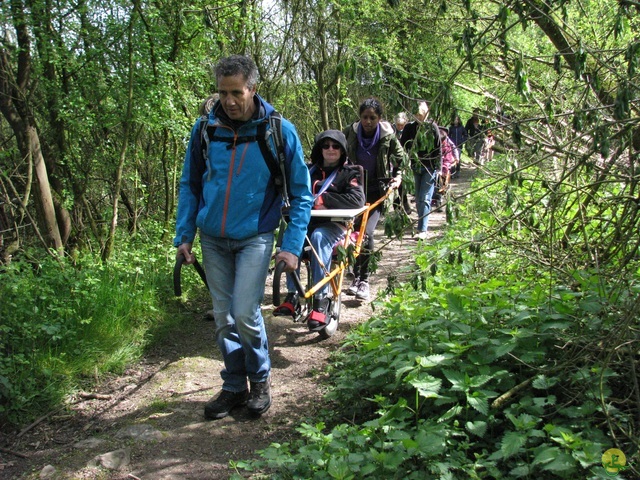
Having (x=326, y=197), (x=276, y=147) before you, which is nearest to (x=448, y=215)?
(x=276, y=147)

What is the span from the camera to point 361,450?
9.76ft

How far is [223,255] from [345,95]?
10970 mm

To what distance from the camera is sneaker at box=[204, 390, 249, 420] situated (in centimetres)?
388

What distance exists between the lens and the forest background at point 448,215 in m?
2.89

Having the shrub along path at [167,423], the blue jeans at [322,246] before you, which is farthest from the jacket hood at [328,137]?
the shrub along path at [167,423]

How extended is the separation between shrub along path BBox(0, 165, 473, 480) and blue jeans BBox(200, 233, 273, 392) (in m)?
0.35

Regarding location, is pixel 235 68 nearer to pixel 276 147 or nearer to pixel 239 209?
pixel 276 147

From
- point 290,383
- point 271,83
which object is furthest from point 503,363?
point 271,83

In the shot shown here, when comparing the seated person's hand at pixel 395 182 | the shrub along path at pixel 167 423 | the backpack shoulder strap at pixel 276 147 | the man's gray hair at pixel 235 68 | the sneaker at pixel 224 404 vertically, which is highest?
the man's gray hair at pixel 235 68

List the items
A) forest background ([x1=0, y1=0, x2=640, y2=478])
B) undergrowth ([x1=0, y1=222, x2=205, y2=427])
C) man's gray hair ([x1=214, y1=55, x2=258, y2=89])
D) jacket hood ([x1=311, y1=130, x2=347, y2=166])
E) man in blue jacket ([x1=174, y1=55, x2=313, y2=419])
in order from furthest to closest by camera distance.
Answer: jacket hood ([x1=311, y1=130, x2=347, y2=166]) < undergrowth ([x1=0, y1=222, x2=205, y2=427]) < man in blue jacket ([x1=174, y1=55, x2=313, y2=419]) < man's gray hair ([x1=214, y1=55, x2=258, y2=89]) < forest background ([x1=0, y1=0, x2=640, y2=478])

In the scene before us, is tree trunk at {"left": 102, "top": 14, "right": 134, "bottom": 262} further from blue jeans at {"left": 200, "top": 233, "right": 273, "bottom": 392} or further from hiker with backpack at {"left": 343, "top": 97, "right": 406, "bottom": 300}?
blue jeans at {"left": 200, "top": 233, "right": 273, "bottom": 392}

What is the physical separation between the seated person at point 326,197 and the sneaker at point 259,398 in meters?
1.18

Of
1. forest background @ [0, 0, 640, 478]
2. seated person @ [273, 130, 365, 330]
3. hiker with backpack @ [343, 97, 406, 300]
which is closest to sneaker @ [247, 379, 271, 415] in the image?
forest background @ [0, 0, 640, 478]

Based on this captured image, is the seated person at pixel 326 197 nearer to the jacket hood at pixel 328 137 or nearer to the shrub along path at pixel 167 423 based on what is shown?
the jacket hood at pixel 328 137
